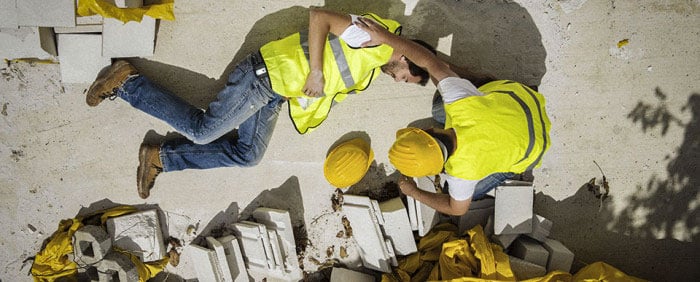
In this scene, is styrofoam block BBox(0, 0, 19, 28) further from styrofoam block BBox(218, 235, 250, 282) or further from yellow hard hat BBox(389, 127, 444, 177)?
yellow hard hat BBox(389, 127, 444, 177)

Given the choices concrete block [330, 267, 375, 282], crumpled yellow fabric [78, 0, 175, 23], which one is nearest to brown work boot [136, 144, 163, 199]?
crumpled yellow fabric [78, 0, 175, 23]

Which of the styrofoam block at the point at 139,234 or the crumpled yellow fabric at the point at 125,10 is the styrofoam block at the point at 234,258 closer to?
the styrofoam block at the point at 139,234

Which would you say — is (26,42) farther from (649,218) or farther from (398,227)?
(649,218)

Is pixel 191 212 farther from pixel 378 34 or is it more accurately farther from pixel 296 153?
pixel 378 34

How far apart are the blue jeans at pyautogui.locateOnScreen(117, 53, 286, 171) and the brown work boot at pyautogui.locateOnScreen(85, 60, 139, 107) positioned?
0.05 m

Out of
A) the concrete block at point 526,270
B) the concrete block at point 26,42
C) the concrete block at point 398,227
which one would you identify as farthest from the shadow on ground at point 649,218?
the concrete block at point 26,42

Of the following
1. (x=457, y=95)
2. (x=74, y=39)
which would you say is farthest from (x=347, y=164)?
(x=74, y=39)

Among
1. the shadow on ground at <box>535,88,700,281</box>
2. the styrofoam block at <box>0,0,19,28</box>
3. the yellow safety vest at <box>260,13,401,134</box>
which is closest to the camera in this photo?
the yellow safety vest at <box>260,13,401,134</box>

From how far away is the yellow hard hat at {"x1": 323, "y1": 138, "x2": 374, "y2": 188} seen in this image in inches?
137

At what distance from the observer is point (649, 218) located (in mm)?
3877

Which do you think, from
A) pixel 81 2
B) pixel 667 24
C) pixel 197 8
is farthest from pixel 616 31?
pixel 81 2

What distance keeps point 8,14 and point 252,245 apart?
249 cm

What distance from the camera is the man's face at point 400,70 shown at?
9.45ft

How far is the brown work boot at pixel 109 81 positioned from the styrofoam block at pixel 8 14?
650 millimetres
